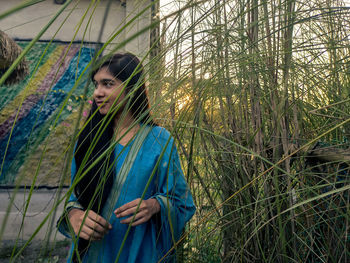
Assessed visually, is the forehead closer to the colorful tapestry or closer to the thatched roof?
the thatched roof

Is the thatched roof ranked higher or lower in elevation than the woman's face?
higher

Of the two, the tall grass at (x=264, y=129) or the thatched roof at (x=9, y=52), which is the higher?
the thatched roof at (x=9, y=52)

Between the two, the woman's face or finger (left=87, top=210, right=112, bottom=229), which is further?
the woman's face

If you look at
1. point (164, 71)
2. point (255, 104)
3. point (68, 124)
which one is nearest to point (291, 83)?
point (255, 104)

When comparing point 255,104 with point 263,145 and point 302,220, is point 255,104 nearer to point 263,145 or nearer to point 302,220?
point 263,145

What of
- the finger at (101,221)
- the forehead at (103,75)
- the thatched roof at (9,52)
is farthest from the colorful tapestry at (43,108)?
the finger at (101,221)

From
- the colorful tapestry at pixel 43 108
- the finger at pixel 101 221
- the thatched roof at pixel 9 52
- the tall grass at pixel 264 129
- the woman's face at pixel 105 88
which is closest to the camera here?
the finger at pixel 101 221

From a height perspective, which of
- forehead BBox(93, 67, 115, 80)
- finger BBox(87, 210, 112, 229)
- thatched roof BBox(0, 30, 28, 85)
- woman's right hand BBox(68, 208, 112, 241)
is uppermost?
thatched roof BBox(0, 30, 28, 85)

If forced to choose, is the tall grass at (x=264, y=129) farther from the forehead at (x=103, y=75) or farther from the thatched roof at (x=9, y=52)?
the thatched roof at (x=9, y=52)

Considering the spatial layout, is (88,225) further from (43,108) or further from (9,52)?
(43,108)

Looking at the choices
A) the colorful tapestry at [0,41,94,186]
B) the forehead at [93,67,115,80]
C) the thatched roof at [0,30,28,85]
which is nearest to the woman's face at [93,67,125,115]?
the forehead at [93,67,115,80]

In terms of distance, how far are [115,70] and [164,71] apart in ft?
1.38

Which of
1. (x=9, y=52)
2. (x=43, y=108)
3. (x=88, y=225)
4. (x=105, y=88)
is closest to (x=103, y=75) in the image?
(x=105, y=88)

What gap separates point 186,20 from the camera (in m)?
0.74
